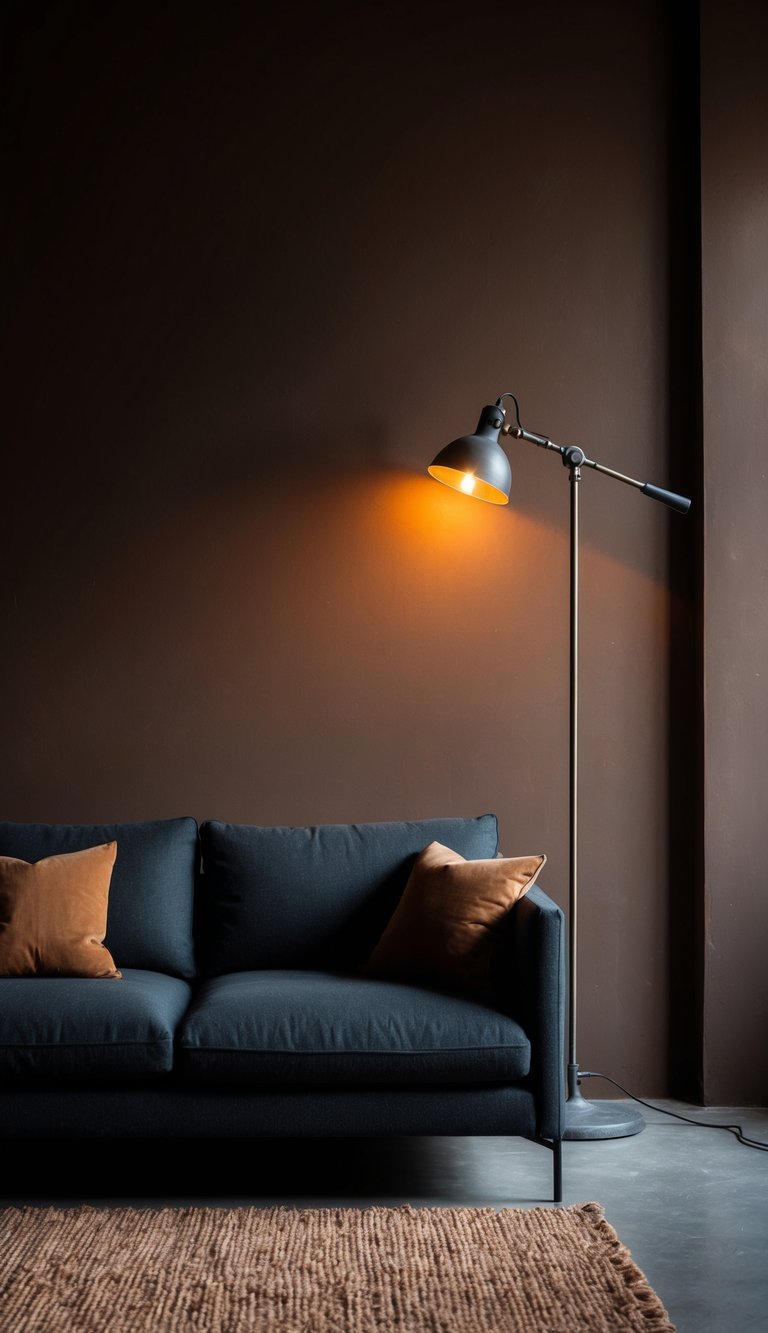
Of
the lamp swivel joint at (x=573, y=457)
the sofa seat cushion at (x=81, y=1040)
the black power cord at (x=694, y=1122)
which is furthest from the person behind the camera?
the lamp swivel joint at (x=573, y=457)

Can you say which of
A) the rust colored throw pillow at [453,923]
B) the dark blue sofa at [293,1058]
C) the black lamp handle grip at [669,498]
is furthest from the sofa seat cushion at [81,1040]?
the black lamp handle grip at [669,498]

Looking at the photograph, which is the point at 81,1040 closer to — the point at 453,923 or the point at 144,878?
the point at 144,878

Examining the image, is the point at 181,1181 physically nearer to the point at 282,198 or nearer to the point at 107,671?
the point at 107,671

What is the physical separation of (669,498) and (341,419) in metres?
1.05

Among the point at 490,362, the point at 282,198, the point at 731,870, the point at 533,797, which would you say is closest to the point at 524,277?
the point at 490,362

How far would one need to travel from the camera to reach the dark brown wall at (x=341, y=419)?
3770 millimetres

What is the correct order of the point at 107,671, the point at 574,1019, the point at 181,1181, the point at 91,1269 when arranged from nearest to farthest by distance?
the point at 91,1269 → the point at 181,1181 → the point at 574,1019 → the point at 107,671

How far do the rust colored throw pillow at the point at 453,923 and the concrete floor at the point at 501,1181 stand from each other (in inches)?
18.5

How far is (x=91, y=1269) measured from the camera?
238 cm

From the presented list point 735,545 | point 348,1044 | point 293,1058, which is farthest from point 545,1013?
point 735,545

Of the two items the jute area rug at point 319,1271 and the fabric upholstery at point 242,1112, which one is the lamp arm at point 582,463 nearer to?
the fabric upholstery at point 242,1112

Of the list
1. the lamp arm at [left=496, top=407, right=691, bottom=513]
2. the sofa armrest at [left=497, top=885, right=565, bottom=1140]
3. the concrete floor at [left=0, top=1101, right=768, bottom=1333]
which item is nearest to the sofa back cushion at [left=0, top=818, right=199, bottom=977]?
the concrete floor at [left=0, top=1101, right=768, bottom=1333]

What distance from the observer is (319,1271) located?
237 cm

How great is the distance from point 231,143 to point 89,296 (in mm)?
671
